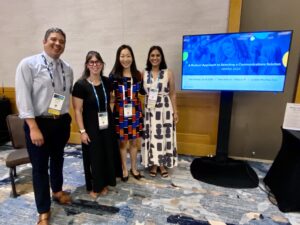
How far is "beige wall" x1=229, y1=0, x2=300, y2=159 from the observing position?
7.59 ft

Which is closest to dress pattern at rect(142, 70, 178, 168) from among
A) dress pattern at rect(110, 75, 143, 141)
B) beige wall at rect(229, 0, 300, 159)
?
dress pattern at rect(110, 75, 143, 141)

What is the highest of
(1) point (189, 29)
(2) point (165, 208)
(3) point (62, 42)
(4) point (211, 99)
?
(1) point (189, 29)

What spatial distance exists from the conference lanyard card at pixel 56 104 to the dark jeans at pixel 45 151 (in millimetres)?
74

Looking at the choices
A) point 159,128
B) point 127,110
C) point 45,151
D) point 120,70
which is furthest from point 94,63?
point 159,128

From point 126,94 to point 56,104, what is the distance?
2.25 feet

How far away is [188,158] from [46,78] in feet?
6.92

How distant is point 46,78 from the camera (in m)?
1.48

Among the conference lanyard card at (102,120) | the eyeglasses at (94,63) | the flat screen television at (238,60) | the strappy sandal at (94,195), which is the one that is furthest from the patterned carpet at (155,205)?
the eyeglasses at (94,63)

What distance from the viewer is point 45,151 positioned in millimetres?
1567

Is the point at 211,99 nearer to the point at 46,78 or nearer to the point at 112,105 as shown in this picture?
the point at 112,105

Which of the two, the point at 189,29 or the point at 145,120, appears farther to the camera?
the point at 189,29

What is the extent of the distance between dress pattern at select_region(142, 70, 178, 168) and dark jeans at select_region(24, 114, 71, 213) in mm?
868

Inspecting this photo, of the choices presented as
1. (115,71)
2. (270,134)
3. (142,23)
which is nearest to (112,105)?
(115,71)

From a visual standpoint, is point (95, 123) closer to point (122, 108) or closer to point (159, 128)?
point (122, 108)
